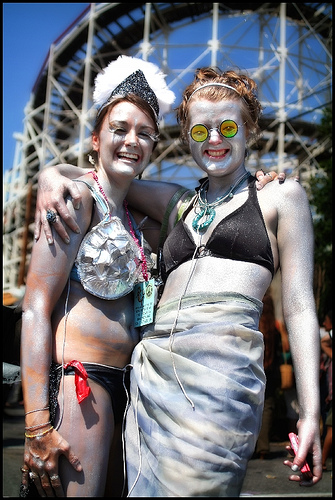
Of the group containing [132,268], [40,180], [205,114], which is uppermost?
[205,114]

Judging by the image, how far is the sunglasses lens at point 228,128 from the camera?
2.13m

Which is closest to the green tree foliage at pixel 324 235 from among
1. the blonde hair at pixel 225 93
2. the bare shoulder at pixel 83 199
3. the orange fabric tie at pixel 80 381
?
the blonde hair at pixel 225 93

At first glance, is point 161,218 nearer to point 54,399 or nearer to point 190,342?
point 190,342

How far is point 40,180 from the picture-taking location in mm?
2277

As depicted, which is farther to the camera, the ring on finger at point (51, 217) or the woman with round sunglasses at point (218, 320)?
the ring on finger at point (51, 217)

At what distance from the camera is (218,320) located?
188 cm

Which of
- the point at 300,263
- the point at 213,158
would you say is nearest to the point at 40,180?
the point at 213,158

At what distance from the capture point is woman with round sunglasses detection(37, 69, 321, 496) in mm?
1760

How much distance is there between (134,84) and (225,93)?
1.43 ft

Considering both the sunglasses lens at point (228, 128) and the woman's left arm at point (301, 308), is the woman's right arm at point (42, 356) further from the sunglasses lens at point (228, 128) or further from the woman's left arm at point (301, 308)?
the woman's left arm at point (301, 308)

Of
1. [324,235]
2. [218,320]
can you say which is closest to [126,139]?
[218,320]

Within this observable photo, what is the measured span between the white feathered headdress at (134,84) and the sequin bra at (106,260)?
1.46 feet

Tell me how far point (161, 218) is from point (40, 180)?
0.62m

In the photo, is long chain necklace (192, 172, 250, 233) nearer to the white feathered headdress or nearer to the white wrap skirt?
the white wrap skirt
